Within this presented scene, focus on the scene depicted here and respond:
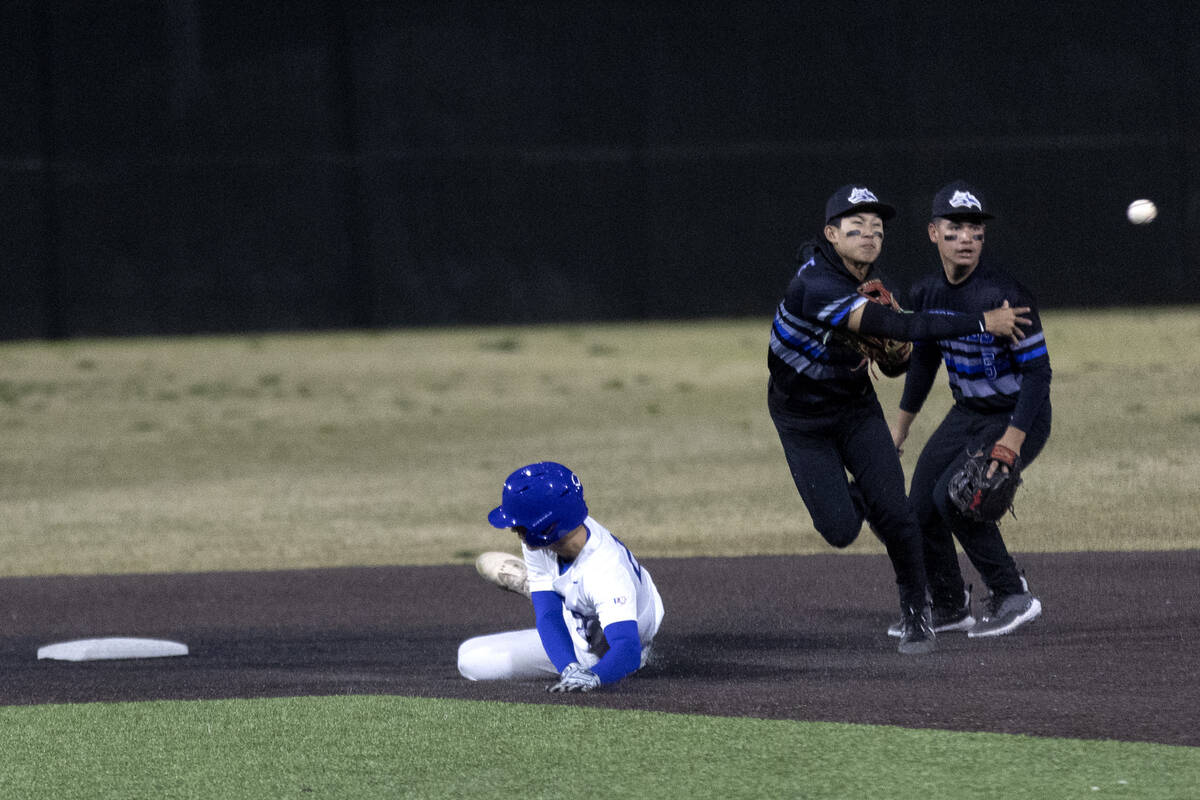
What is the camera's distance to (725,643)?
23.0 feet

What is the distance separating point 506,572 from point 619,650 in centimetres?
104

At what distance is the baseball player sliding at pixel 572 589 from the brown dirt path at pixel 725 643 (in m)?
0.14

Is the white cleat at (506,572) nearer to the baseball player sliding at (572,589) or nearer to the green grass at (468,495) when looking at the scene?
the baseball player sliding at (572,589)

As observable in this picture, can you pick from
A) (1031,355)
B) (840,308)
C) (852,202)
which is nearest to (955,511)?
(1031,355)

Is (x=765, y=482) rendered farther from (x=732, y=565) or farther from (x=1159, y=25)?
(x=1159, y=25)

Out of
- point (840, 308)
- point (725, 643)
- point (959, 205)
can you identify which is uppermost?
point (959, 205)

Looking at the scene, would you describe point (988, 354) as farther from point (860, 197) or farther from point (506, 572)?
point (506, 572)

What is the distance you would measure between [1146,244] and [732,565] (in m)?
15.1

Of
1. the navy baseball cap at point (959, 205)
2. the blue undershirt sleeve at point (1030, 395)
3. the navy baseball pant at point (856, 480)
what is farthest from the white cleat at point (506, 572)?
the navy baseball cap at point (959, 205)

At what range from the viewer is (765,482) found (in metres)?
12.9

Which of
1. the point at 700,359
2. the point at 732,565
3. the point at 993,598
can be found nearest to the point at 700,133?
the point at 700,359

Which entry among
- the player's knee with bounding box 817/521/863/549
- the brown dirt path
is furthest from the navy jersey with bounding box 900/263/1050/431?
the brown dirt path

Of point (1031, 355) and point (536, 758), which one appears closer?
point (536, 758)

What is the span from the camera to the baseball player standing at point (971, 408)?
637cm
